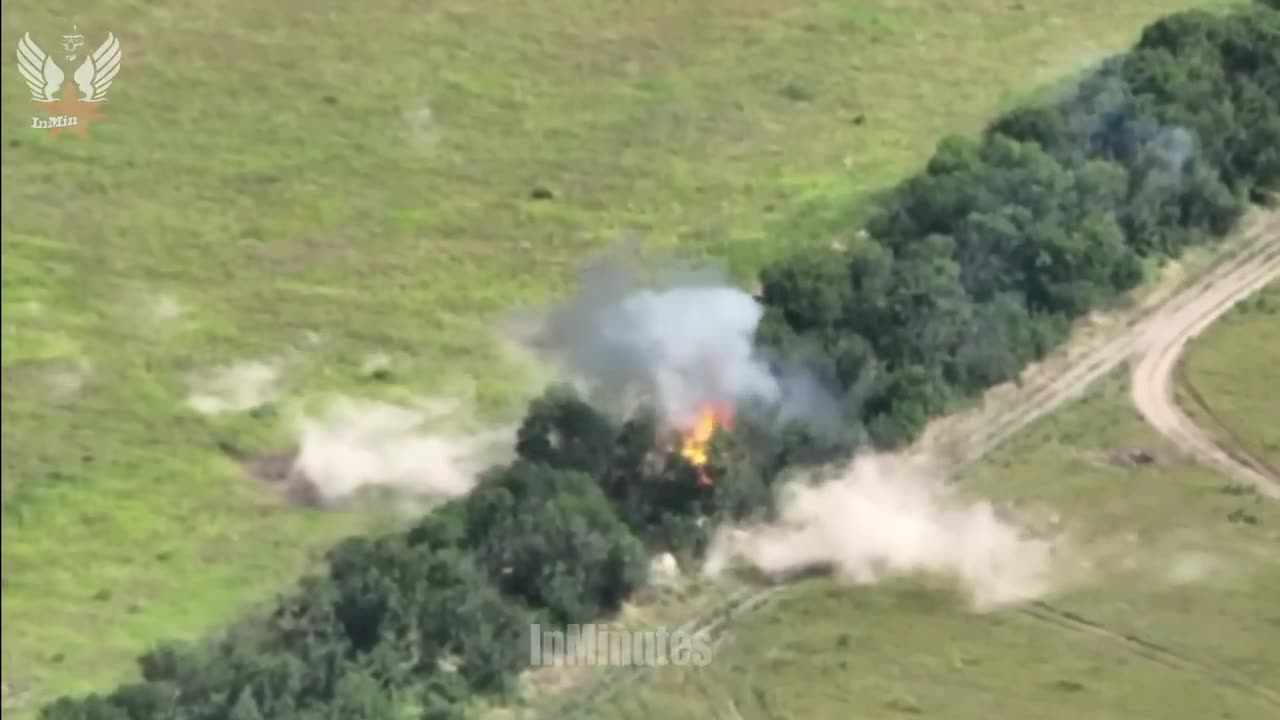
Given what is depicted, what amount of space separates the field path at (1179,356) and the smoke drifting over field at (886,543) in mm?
6178

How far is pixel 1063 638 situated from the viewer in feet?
172

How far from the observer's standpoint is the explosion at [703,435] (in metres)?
53.6

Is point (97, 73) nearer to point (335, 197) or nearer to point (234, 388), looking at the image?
point (335, 197)

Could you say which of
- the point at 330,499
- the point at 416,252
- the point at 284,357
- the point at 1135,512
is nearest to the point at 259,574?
the point at 330,499

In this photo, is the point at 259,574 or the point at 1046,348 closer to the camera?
the point at 259,574

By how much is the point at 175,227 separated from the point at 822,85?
2115 cm

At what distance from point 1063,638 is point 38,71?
34354 mm

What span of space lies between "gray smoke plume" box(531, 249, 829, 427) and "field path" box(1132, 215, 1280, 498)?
9786 mm

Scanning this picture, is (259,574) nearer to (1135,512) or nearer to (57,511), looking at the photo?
(57,511)

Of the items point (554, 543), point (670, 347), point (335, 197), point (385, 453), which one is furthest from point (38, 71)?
point (554, 543)

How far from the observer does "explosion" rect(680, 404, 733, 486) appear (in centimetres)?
5362

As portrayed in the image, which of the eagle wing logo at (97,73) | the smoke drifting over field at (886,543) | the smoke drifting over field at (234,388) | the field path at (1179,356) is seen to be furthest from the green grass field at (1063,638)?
the eagle wing logo at (97,73)

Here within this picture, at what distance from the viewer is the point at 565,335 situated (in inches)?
2366

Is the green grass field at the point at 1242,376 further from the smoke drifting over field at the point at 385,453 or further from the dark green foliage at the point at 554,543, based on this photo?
the smoke drifting over field at the point at 385,453
